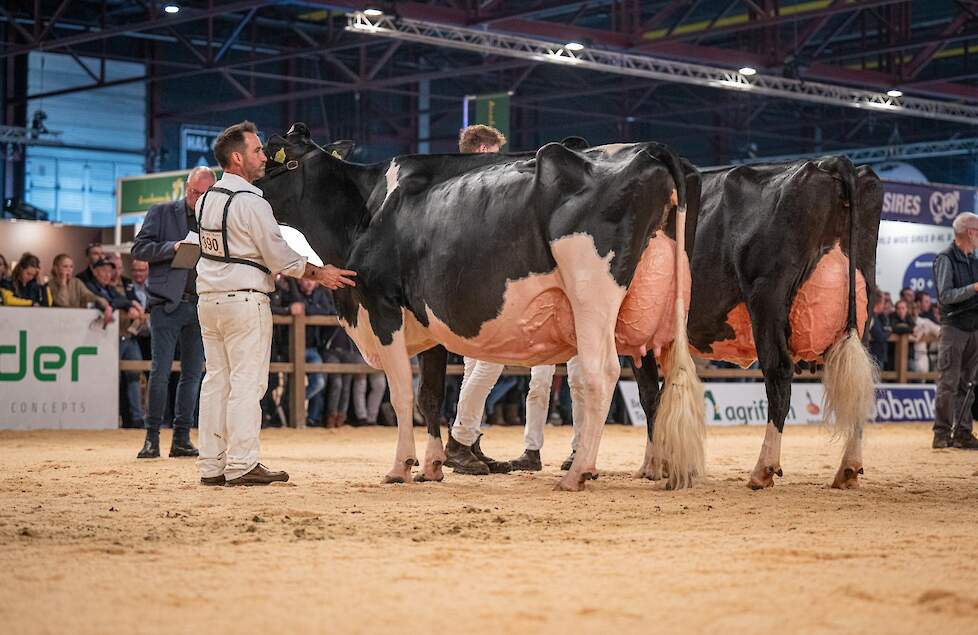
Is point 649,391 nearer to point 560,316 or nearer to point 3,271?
point 560,316

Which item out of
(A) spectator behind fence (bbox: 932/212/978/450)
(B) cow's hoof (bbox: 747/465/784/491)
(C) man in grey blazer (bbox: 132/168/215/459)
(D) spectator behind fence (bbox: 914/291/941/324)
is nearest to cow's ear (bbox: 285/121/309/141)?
(C) man in grey blazer (bbox: 132/168/215/459)

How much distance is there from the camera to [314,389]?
49.6 ft

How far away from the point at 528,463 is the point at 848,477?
7.85ft

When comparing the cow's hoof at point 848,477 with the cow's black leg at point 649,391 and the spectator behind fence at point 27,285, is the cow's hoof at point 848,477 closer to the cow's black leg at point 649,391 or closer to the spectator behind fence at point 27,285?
the cow's black leg at point 649,391

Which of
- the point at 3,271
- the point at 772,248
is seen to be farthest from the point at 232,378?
the point at 3,271

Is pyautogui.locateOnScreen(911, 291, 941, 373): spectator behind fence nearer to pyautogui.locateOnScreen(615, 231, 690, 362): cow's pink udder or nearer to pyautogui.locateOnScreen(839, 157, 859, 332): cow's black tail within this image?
pyautogui.locateOnScreen(839, 157, 859, 332): cow's black tail

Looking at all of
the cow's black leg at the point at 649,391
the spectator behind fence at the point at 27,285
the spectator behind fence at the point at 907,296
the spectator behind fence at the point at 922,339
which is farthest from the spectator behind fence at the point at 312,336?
the spectator behind fence at the point at 907,296

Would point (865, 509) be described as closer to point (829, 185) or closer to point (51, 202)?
point (829, 185)

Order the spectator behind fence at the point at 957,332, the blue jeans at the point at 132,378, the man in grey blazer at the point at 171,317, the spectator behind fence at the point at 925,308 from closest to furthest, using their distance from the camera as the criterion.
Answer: the man in grey blazer at the point at 171,317 → the spectator behind fence at the point at 957,332 → the blue jeans at the point at 132,378 → the spectator behind fence at the point at 925,308

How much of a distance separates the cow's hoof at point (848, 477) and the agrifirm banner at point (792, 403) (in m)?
8.50

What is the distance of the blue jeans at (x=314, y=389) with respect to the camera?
1512cm

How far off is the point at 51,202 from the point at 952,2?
75.6 feet

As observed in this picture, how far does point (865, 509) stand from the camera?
6750mm

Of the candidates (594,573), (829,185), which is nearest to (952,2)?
(829,185)
